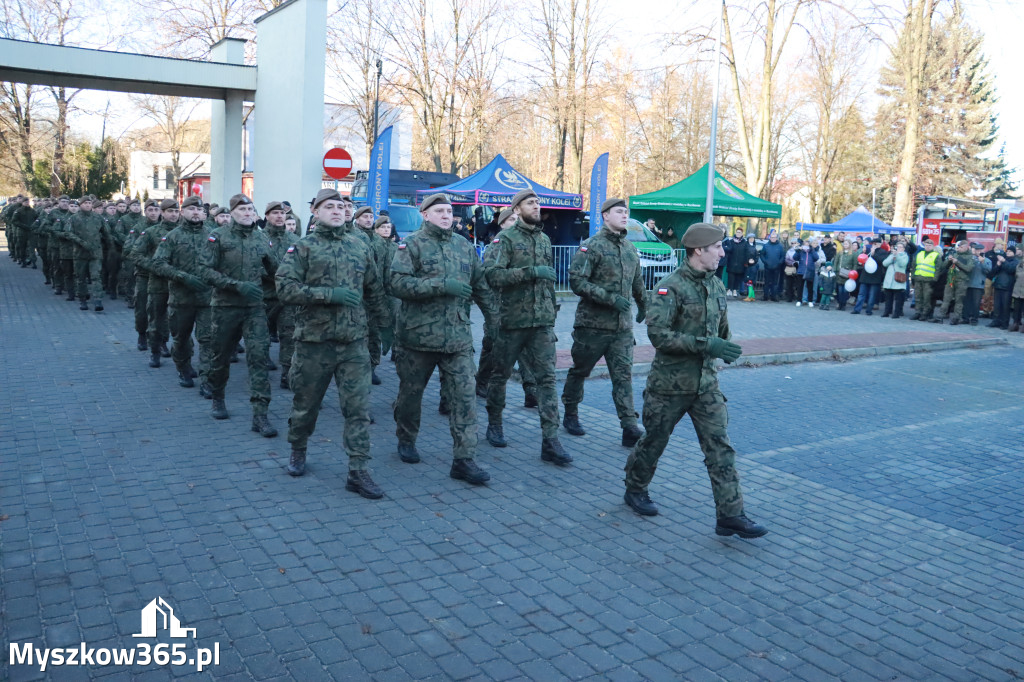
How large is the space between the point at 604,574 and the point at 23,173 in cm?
4207

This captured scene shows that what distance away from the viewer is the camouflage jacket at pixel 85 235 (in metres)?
15.5

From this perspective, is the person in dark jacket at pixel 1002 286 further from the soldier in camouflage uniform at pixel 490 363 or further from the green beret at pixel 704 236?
the green beret at pixel 704 236

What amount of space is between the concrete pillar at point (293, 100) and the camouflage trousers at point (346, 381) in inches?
473

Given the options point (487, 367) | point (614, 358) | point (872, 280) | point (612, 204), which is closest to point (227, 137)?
point (487, 367)

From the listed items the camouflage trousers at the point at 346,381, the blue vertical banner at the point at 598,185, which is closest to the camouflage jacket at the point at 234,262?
the camouflage trousers at the point at 346,381

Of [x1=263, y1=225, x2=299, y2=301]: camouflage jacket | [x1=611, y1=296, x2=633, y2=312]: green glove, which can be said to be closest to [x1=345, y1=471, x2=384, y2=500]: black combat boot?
[x1=611, y1=296, x2=633, y2=312]: green glove

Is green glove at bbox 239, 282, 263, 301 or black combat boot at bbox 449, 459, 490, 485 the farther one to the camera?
green glove at bbox 239, 282, 263, 301

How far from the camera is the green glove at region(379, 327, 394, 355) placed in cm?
996

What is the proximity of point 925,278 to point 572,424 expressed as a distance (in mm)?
14531

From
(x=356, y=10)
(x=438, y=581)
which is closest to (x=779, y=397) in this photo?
(x=438, y=581)

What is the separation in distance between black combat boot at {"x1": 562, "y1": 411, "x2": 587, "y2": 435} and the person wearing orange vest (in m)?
14.4

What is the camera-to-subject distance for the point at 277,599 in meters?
4.43

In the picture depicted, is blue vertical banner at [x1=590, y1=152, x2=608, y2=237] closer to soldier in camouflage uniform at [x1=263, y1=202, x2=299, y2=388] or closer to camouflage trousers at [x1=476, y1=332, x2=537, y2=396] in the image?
soldier in camouflage uniform at [x1=263, y1=202, x2=299, y2=388]

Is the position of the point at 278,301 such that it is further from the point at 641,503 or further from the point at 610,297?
the point at 641,503
